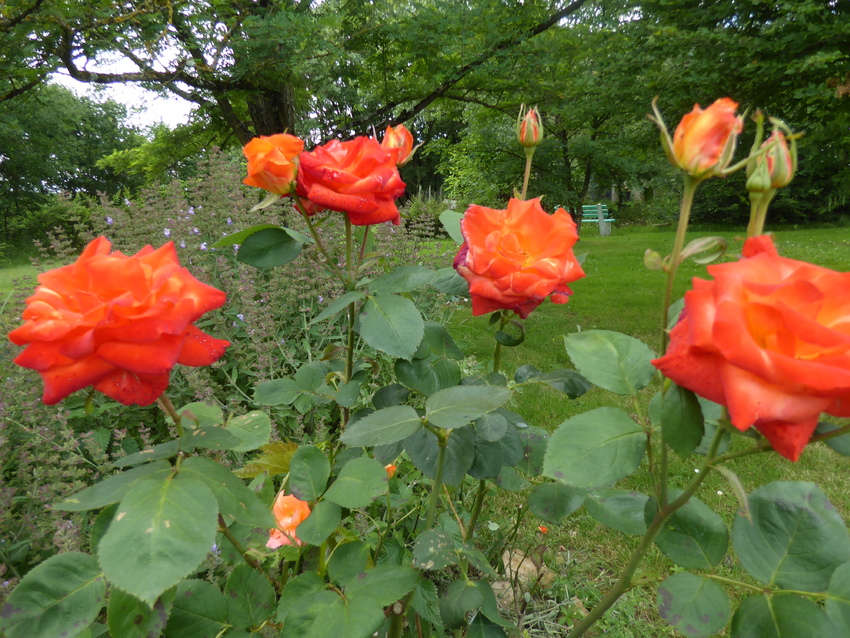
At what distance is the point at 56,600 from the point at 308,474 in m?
0.30

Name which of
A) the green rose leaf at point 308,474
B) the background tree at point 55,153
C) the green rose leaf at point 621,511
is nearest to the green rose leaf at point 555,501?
the green rose leaf at point 621,511

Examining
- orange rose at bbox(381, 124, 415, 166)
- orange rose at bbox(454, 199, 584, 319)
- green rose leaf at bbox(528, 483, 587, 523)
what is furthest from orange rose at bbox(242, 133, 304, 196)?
green rose leaf at bbox(528, 483, 587, 523)

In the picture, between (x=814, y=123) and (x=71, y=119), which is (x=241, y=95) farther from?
(x=71, y=119)

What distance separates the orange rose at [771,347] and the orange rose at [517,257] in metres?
0.28

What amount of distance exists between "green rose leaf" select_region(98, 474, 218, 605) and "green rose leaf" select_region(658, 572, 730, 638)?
18.4 inches

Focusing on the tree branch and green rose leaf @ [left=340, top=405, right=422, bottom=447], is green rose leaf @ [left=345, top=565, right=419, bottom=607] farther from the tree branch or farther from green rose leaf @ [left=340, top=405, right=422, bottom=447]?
the tree branch

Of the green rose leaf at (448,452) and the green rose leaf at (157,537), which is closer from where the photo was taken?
the green rose leaf at (157,537)

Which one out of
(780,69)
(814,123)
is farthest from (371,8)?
(814,123)

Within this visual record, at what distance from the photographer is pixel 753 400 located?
38 centimetres

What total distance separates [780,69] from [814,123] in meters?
1.09

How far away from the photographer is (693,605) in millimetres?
547

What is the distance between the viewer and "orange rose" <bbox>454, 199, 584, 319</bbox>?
2.27ft

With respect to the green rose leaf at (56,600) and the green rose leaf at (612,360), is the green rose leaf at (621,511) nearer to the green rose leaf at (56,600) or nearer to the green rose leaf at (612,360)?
the green rose leaf at (612,360)

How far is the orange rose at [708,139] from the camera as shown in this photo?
1.73 ft
